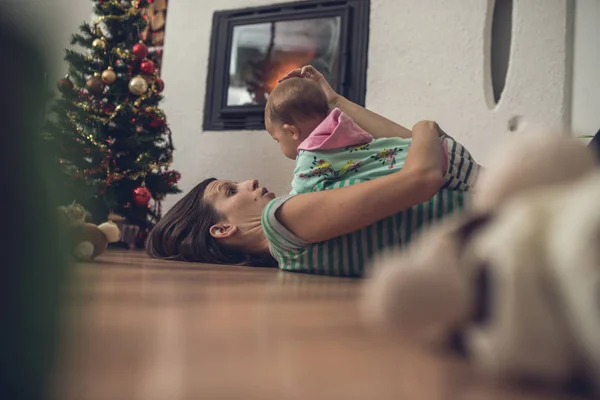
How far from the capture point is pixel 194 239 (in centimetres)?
140

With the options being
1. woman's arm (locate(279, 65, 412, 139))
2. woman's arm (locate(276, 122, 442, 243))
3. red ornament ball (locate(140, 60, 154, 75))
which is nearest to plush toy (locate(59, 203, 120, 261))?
woman's arm (locate(276, 122, 442, 243))

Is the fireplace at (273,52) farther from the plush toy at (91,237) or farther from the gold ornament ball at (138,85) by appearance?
the plush toy at (91,237)

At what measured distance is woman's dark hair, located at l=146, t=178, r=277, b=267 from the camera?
1376mm

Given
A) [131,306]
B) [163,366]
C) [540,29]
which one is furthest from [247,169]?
[163,366]

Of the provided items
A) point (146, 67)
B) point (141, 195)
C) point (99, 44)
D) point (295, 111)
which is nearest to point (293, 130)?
point (295, 111)

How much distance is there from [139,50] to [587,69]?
196 centimetres

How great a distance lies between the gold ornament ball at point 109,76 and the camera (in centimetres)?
226

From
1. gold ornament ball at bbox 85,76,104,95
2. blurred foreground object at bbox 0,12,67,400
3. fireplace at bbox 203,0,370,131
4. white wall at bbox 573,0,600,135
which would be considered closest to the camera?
blurred foreground object at bbox 0,12,67,400

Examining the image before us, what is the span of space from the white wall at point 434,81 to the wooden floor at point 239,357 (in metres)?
1.87

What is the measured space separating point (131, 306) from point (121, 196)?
1.88 m

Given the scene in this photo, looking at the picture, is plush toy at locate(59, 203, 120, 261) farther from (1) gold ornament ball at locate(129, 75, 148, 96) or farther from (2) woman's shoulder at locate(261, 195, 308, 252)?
(1) gold ornament ball at locate(129, 75, 148, 96)

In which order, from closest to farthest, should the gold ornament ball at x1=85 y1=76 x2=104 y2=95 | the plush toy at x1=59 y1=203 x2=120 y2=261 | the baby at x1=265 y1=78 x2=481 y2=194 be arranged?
the plush toy at x1=59 y1=203 x2=120 y2=261 < the baby at x1=265 y1=78 x2=481 y2=194 < the gold ornament ball at x1=85 y1=76 x2=104 y2=95

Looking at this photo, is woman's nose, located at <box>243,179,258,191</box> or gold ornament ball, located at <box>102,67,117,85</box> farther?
gold ornament ball, located at <box>102,67,117,85</box>

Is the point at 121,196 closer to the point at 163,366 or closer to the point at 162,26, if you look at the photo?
the point at 162,26
